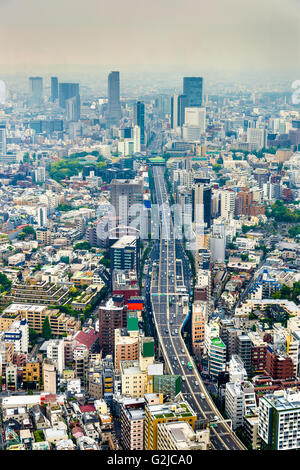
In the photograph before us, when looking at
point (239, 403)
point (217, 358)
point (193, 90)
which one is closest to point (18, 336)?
point (217, 358)

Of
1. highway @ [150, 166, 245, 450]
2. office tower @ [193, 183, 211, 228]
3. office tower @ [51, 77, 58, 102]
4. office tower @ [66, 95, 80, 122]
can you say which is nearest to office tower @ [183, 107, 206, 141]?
office tower @ [66, 95, 80, 122]

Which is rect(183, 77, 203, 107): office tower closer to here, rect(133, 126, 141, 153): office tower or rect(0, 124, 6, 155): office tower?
rect(133, 126, 141, 153): office tower

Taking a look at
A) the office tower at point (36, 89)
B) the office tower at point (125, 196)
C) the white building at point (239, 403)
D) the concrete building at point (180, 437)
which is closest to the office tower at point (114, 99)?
the office tower at point (36, 89)

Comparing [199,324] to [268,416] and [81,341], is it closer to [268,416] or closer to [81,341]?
[81,341]

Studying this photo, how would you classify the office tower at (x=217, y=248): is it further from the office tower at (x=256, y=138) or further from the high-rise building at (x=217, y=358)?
the office tower at (x=256, y=138)

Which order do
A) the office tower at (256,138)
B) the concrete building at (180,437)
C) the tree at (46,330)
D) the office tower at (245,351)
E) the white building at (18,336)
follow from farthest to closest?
the office tower at (256,138) < the tree at (46,330) < the white building at (18,336) < the office tower at (245,351) < the concrete building at (180,437)

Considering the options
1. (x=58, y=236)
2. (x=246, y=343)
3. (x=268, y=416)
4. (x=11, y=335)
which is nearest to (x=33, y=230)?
(x=58, y=236)
